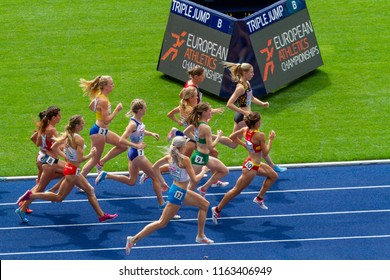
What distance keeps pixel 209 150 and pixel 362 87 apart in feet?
23.3

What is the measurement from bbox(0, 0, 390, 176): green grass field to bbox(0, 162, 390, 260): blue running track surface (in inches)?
42.7

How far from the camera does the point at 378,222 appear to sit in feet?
52.1

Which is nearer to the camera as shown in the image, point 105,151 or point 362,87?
point 105,151

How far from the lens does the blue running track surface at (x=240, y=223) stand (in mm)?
15078

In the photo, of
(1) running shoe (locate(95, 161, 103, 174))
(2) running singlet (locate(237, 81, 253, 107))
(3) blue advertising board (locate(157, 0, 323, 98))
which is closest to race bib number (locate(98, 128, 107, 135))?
(1) running shoe (locate(95, 161, 103, 174))

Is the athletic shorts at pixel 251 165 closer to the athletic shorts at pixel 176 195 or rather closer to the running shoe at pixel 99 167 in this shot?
the athletic shorts at pixel 176 195

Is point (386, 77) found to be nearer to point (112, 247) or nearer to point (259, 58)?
point (259, 58)

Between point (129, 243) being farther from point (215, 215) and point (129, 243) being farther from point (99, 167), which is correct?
point (99, 167)

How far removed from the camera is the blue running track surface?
594 inches

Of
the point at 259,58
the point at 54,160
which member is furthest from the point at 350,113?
the point at 54,160

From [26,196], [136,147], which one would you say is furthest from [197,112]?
[26,196]

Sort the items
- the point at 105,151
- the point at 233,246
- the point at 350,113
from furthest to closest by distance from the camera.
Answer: the point at 350,113 → the point at 105,151 → the point at 233,246

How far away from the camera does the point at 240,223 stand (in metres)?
16.1

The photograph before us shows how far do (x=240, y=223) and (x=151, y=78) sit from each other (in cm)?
762
